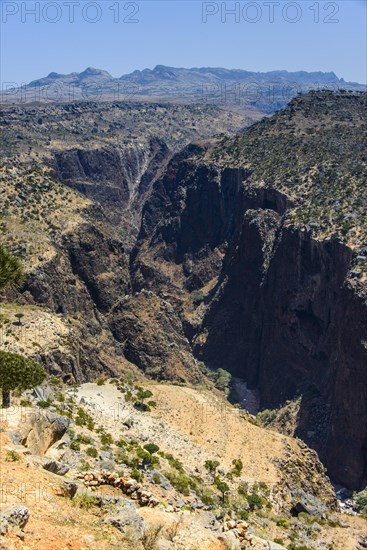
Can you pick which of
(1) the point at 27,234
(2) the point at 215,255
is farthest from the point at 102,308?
(2) the point at 215,255

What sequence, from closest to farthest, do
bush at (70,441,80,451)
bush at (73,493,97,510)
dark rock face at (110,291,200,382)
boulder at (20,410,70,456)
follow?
bush at (73,493,97,510), boulder at (20,410,70,456), bush at (70,441,80,451), dark rock face at (110,291,200,382)

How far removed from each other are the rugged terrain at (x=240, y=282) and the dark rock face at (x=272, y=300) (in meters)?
0.23

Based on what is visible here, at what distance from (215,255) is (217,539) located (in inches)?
4172

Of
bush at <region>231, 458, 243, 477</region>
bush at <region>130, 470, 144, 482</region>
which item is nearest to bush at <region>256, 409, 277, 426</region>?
bush at <region>231, 458, 243, 477</region>

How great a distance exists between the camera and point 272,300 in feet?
337

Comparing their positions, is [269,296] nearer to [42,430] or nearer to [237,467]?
[237,467]

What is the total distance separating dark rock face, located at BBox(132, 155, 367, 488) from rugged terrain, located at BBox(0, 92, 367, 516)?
23cm

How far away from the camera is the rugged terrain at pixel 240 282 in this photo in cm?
7743

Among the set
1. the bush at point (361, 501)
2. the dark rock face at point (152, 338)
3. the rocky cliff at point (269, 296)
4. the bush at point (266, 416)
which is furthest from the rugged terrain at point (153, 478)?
the bush at point (266, 416)

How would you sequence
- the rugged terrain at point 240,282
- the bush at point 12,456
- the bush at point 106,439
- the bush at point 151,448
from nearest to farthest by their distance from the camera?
the bush at point 12,456, the bush at point 106,439, the bush at point 151,448, the rugged terrain at point 240,282

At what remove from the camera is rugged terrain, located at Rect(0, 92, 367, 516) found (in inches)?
3048

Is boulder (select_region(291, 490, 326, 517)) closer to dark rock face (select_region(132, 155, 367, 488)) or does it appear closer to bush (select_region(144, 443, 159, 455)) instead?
bush (select_region(144, 443, 159, 455))

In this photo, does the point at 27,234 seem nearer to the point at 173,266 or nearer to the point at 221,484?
the point at 221,484

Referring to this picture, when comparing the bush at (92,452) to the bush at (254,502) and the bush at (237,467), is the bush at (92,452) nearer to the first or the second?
the bush at (254,502)
